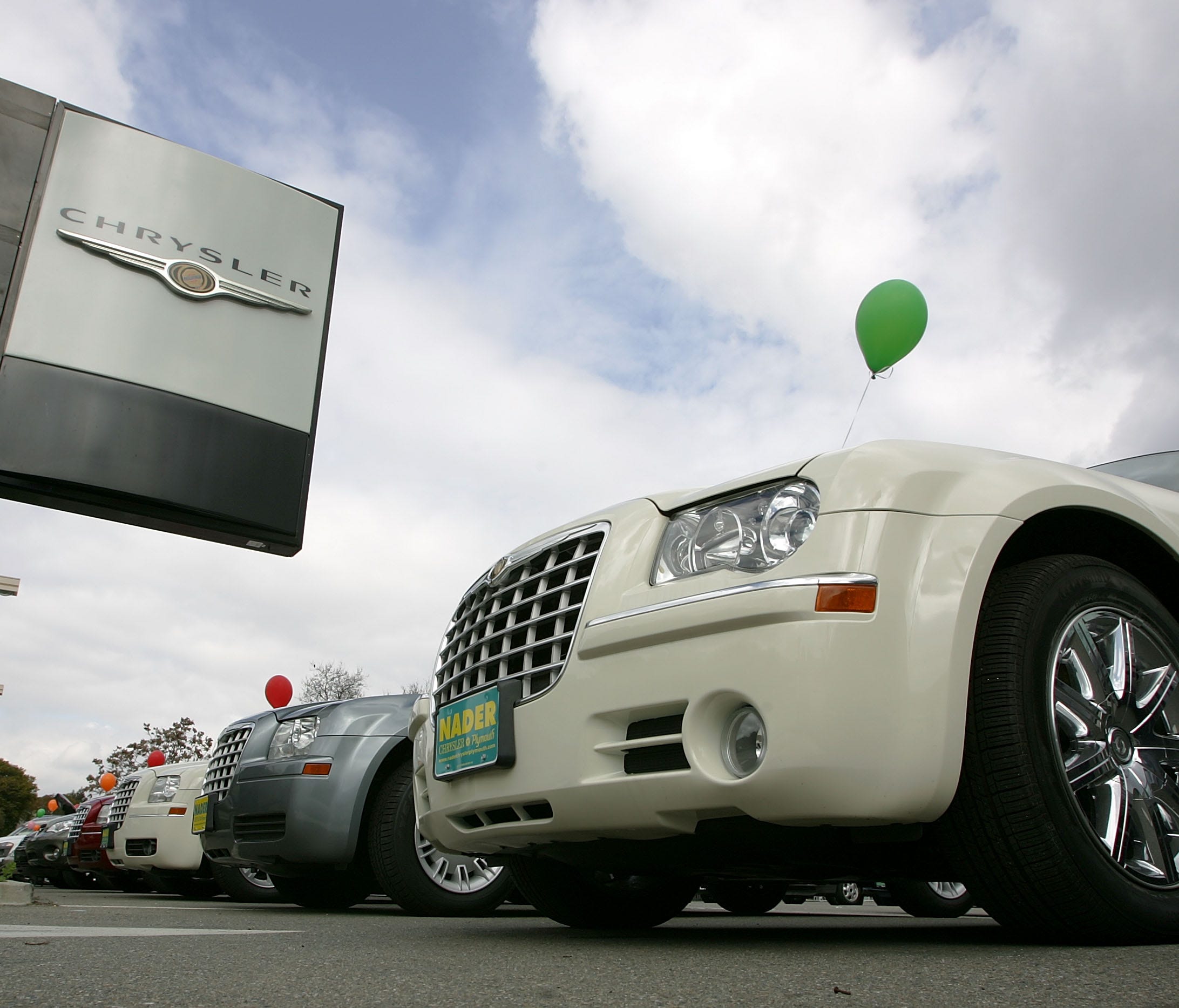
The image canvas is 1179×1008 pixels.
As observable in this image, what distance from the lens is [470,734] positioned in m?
2.84

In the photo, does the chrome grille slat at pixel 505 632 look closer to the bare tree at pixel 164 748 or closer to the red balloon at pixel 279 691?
the red balloon at pixel 279 691

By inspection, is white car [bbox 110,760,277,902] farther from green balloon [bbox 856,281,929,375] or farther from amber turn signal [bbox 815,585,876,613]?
amber turn signal [bbox 815,585,876,613]

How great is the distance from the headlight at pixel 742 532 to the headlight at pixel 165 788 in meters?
6.91

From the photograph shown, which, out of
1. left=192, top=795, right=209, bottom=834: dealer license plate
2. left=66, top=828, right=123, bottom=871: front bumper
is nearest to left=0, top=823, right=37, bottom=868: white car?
left=66, top=828, right=123, bottom=871: front bumper

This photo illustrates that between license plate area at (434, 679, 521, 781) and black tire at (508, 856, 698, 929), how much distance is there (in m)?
0.49

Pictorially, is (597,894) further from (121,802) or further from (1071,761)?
(121,802)

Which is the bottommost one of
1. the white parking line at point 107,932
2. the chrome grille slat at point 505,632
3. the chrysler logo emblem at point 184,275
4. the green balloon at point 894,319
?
the white parking line at point 107,932

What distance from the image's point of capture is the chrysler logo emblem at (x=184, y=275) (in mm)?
11250

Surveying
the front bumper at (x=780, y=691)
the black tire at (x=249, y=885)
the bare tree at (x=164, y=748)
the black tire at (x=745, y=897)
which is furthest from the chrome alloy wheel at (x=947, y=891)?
the bare tree at (x=164, y=748)

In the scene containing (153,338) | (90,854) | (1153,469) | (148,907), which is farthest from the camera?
(153,338)

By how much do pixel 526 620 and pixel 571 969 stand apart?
97 cm

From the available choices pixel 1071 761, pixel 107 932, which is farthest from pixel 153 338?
pixel 1071 761

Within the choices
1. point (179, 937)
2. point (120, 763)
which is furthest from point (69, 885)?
point (120, 763)

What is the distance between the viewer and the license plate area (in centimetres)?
264
